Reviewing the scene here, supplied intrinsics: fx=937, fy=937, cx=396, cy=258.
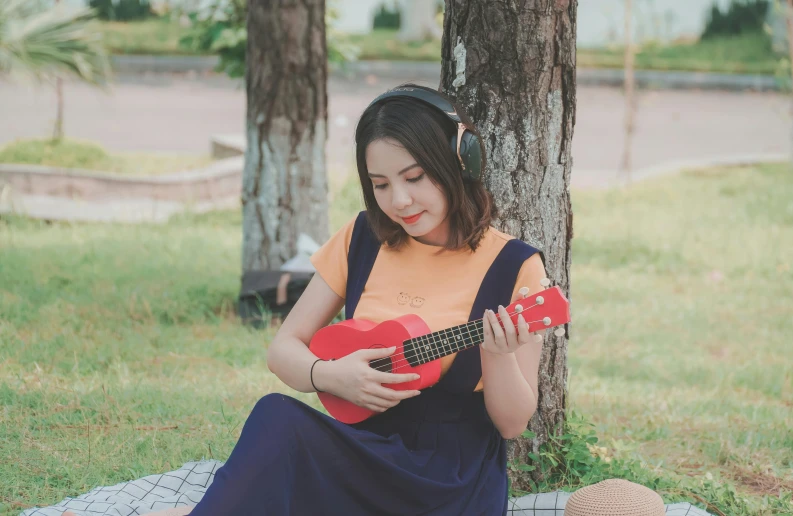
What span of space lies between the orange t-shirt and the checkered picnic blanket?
665 millimetres

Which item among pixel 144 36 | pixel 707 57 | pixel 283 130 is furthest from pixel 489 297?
pixel 707 57

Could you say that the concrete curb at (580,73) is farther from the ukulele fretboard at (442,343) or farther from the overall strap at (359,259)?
the ukulele fretboard at (442,343)

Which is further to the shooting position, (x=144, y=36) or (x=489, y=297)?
(x=144, y=36)

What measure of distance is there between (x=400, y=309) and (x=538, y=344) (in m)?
0.38

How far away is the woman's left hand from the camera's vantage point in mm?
2170

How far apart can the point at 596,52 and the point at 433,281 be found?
17.8m

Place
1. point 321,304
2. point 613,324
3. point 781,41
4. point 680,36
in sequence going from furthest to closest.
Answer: point 680,36
point 781,41
point 613,324
point 321,304

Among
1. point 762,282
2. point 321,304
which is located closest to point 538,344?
point 321,304

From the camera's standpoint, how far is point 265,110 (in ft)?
17.5

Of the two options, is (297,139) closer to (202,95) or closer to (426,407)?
(426,407)

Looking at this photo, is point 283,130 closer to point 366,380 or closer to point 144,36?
point 366,380

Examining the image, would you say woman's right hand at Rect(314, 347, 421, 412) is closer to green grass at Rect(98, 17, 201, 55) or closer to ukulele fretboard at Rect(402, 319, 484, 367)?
ukulele fretboard at Rect(402, 319, 484, 367)

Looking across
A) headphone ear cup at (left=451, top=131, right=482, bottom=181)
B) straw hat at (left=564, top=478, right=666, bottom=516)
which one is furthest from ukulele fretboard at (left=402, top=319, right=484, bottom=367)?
straw hat at (left=564, top=478, right=666, bottom=516)

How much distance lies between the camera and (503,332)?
219 centimetres
